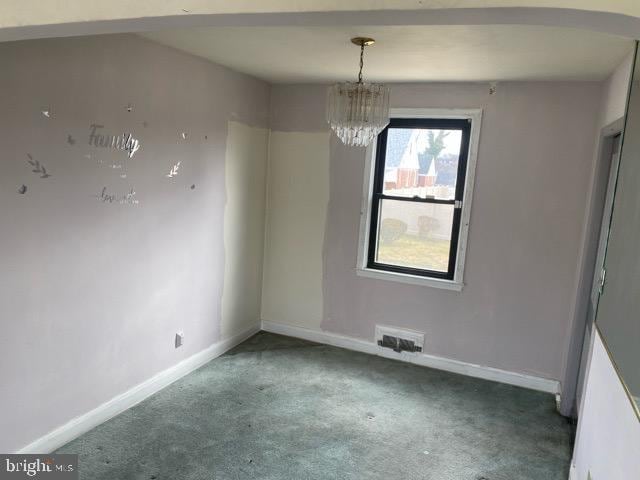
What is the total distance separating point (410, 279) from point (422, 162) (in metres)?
0.97

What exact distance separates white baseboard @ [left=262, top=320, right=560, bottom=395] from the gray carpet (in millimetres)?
82

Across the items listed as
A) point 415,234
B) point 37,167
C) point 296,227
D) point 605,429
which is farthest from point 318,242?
point 605,429

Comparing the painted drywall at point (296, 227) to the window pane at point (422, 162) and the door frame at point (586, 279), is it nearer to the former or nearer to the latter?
the window pane at point (422, 162)

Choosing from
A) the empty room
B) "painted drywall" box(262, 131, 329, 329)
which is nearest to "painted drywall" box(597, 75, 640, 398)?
the empty room

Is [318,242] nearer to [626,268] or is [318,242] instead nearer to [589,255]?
[589,255]

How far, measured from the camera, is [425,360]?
13.3 ft

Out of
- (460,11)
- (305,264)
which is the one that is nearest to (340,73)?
(305,264)

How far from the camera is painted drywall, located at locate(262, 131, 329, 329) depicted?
4238 millimetres

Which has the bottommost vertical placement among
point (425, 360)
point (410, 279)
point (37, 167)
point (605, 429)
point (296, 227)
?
point (425, 360)

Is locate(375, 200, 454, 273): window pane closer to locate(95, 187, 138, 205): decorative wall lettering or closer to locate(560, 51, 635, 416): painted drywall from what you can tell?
locate(560, 51, 635, 416): painted drywall

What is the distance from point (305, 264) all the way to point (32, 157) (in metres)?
2.50

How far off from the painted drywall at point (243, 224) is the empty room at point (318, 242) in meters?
0.03

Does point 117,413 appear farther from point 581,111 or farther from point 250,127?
point 581,111

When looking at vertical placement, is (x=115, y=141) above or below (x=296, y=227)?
above
